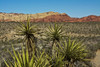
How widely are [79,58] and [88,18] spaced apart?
299ft

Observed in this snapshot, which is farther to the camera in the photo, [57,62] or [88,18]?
[88,18]

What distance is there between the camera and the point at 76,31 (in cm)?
4388

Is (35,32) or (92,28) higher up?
(35,32)

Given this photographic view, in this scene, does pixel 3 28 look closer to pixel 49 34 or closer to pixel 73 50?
pixel 49 34

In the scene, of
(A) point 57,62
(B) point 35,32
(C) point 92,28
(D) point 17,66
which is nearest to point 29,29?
(B) point 35,32

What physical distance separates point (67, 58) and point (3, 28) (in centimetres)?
3907

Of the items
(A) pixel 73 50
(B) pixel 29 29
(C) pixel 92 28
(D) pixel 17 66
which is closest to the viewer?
(D) pixel 17 66

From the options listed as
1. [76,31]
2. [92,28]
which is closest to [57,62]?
[76,31]

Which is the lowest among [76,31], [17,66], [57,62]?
[76,31]

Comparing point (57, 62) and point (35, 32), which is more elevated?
point (35, 32)

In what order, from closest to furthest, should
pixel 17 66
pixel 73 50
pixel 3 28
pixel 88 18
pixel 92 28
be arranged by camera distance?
pixel 17 66 → pixel 73 50 → pixel 3 28 → pixel 92 28 → pixel 88 18

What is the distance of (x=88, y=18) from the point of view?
310ft

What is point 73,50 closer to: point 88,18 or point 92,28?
point 92,28

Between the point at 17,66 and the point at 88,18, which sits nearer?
the point at 17,66
